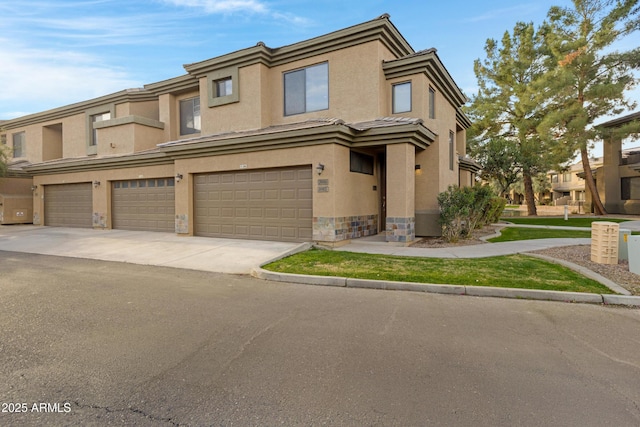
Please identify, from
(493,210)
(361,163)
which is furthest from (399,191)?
(493,210)

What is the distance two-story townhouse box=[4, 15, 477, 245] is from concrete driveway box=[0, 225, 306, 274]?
1180 millimetres

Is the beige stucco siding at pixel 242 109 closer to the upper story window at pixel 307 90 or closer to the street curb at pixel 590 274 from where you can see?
the upper story window at pixel 307 90

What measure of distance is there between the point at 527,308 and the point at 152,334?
18.2 feet

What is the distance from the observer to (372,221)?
13523 millimetres

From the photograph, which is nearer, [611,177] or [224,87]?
[224,87]

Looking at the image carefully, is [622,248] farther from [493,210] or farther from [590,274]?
[493,210]

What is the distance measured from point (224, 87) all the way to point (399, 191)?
9.83 m

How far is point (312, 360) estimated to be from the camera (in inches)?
140

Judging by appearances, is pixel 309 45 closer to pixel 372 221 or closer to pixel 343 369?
pixel 372 221

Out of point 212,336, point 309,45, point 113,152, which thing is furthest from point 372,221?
point 113,152

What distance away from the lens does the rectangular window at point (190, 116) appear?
17.5m

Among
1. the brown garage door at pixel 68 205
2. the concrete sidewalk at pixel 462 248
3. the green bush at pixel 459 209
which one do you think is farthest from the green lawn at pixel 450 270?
the brown garage door at pixel 68 205

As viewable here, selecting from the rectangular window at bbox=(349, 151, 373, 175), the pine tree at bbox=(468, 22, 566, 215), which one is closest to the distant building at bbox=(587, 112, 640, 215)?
the pine tree at bbox=(468, 22, 566, 215)

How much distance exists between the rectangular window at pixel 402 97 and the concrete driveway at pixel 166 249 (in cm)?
690
